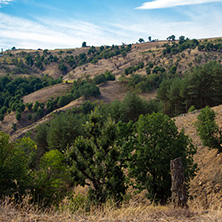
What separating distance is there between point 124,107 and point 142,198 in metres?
37.5

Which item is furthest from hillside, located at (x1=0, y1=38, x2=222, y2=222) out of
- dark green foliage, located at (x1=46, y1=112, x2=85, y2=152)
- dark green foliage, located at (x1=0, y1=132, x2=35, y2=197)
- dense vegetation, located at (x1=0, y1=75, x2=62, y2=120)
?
dark green foliage, located at (x1=46, y1=112, x2=85, y2=152)

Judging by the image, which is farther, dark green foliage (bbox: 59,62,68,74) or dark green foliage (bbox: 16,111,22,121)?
dark green foliage (bbox: 59,62,68,74)

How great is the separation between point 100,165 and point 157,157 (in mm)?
3513

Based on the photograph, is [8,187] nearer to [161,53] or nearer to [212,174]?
[212,174]

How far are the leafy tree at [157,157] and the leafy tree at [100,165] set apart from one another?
1.02 metres

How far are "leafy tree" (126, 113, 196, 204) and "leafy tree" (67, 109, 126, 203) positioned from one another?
102 cm

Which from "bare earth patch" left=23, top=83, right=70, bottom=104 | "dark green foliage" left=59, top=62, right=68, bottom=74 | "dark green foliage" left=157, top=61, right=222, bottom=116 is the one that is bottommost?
"bare earth patch" left=23, top=83, right=70, bottom=104

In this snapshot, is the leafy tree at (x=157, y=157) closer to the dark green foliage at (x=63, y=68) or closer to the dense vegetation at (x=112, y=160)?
the dense vegetation at (x=112, y=160)

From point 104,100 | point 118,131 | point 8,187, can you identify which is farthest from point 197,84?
point 104,100

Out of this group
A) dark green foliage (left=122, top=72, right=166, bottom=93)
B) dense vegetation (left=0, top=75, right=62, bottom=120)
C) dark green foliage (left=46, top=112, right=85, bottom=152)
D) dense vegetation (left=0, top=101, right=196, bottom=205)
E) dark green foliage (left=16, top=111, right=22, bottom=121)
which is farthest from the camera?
dense vegetation (left=0, top=75, right=62, bottom=120)

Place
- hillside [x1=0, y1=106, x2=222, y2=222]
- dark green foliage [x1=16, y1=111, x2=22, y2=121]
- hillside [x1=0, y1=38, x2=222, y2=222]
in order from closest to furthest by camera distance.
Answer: hillside [x1=0, y1=106, x2=222, y2=222], hillside [x1=0, y1=38, x2=222, y2=222], dark green foliage [x1=16, y1=111, x2=22, y2=121]

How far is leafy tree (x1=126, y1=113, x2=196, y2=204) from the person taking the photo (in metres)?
11.5

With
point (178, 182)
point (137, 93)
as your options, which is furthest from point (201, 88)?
point (137, 93)

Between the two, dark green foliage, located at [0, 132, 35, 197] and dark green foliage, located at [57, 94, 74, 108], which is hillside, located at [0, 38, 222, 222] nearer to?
dark green foliage, located at [57, 94, 74, 108]
